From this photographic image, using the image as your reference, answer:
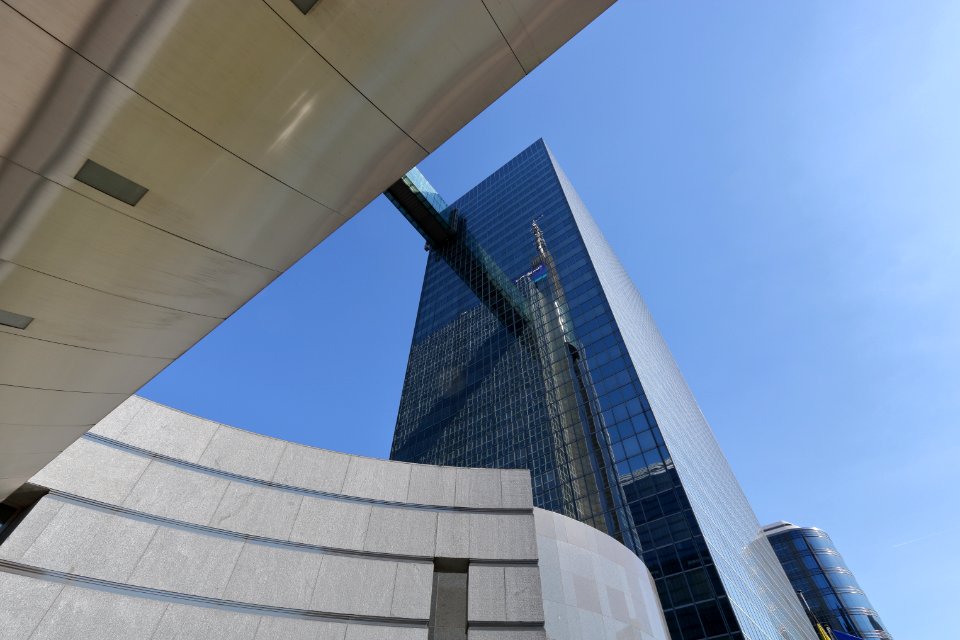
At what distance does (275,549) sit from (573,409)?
42420 millimetres

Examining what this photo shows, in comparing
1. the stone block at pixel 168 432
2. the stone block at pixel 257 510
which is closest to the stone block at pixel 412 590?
the stone block at pixel 257 510

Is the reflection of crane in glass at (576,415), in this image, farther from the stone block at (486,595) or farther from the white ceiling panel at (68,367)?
the white ceiling panel at (68,367)

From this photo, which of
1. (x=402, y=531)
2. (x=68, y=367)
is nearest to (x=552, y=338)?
(x=402, y=531)

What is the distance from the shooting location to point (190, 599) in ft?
29.7

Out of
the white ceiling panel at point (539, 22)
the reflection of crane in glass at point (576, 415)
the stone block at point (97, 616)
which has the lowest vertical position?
the stone block at point (97, 616)

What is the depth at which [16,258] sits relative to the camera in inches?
142

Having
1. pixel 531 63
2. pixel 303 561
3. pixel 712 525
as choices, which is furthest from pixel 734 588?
pixel 531 63

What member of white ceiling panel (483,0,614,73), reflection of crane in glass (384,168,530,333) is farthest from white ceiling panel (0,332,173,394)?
reflection of crane in glass (384,168,530,333)

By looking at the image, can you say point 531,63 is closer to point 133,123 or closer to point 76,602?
point 133,123

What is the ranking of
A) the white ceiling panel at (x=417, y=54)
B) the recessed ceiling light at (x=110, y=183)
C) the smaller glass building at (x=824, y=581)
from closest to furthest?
the white ceiling panel at (x=417, y=54)
the recessed ceiling light at (x=110, y=183)
the smaller glass building at (x=824, y=581)

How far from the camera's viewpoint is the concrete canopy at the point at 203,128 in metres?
2.62

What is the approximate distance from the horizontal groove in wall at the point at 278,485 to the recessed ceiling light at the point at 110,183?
Result: 29.9ft

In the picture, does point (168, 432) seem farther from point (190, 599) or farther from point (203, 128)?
point (203, 128)

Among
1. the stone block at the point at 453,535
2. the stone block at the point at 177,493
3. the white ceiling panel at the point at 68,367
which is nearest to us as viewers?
the white ceiling panel at the point at 68,367
